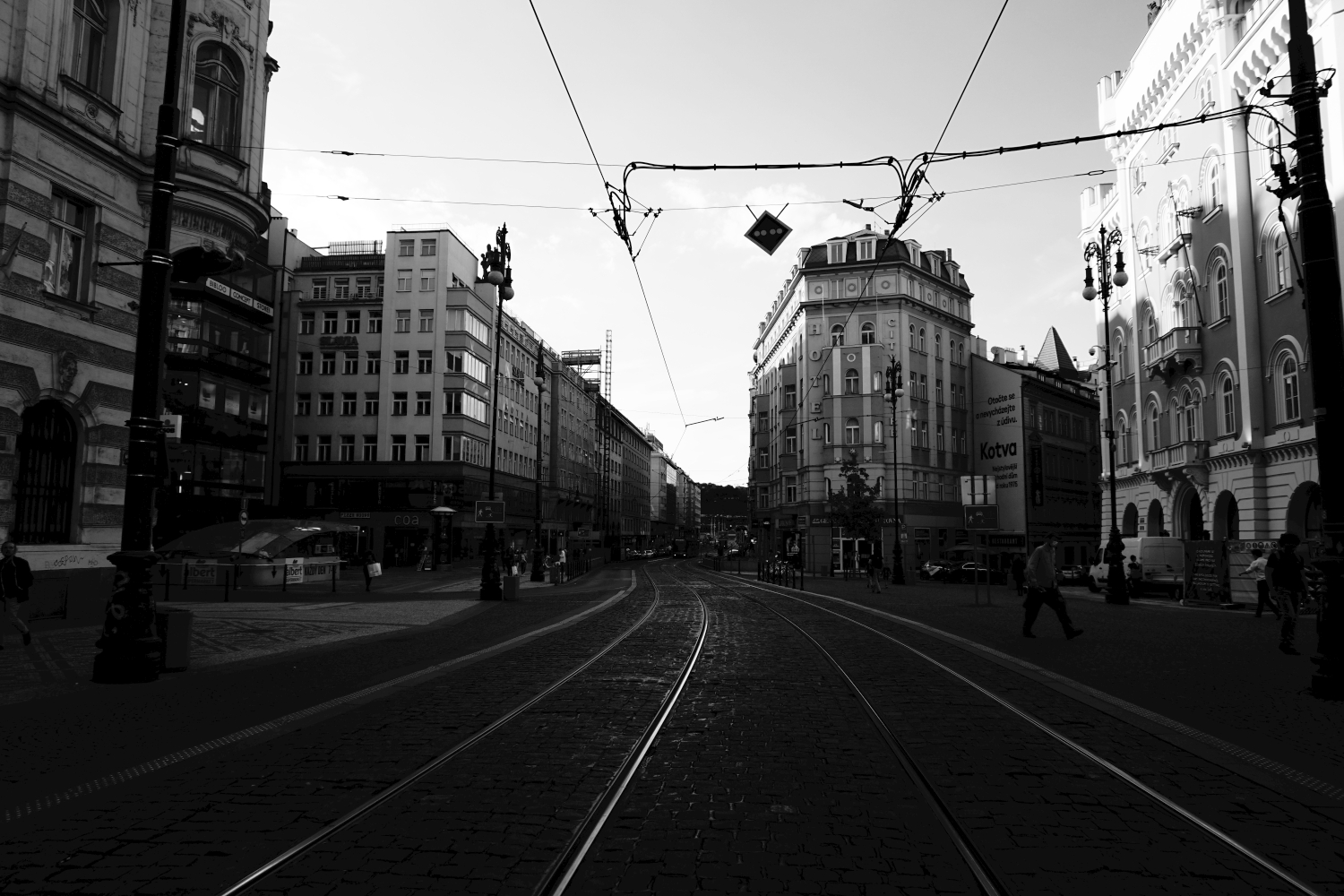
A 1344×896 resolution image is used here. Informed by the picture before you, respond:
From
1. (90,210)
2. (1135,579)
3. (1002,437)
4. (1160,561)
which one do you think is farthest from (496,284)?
(1002,437)

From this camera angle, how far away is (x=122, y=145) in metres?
15.9

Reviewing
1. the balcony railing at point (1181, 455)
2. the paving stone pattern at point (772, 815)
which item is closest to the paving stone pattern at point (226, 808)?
the paving stone pattern at point (772, 815)

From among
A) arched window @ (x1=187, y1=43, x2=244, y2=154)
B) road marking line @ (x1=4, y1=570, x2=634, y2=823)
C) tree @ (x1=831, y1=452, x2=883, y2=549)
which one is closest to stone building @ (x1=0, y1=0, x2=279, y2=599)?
arched window @ (x1=187, y1=43, x2=244, y2=154)

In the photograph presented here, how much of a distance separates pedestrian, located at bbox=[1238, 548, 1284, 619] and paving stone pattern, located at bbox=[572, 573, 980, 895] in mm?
14666

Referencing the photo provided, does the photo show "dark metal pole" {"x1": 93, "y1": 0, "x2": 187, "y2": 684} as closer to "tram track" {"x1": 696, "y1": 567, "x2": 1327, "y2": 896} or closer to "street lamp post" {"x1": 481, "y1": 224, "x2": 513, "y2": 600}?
"tram track" {"x1": 696, "y1": 567, "x2": 1327, "y2": 896}

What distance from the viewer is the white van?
3073 centimetres

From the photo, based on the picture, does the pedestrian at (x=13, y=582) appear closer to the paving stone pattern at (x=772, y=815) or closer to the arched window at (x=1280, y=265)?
the paving stone pattern at (x=772, y=815)

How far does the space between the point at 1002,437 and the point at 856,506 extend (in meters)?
18.7

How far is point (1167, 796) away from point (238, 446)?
158 ft

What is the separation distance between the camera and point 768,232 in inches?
634

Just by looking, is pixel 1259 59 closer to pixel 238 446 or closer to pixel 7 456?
pixel 7 456

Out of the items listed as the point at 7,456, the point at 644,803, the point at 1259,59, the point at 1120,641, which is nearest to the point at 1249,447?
the point at 1259,59

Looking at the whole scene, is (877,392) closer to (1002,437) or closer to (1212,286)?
(1002,437)

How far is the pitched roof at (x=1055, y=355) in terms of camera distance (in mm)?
89312
